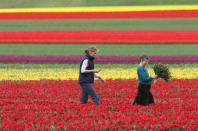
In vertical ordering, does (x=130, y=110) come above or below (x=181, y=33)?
below

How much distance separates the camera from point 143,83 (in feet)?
35.4

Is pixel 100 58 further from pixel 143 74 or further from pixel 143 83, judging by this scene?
pixel 143 74

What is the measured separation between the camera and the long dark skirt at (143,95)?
35.4 feet

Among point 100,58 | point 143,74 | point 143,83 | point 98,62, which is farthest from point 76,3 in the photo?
point 143,74

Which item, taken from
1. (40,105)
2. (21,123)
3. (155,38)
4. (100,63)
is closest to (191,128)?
(21,123)

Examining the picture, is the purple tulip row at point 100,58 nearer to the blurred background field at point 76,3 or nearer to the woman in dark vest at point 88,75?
the woman in dark vest at point 88,75

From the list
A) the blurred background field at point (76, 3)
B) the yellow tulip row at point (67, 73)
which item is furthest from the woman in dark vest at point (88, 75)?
the blurred background field at point (76, 3)

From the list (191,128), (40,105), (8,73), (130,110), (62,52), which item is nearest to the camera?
(191,128)

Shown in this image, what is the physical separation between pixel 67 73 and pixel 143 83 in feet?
30.1

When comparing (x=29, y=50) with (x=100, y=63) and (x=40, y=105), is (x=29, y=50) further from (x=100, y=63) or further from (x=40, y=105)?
(x=40, y=105)

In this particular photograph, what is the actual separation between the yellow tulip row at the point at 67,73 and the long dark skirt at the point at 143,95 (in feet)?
23.1

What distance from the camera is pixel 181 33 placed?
30234 millimetres

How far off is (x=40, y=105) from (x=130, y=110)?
7.49 ft

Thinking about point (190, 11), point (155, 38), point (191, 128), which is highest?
point (190, 11)
